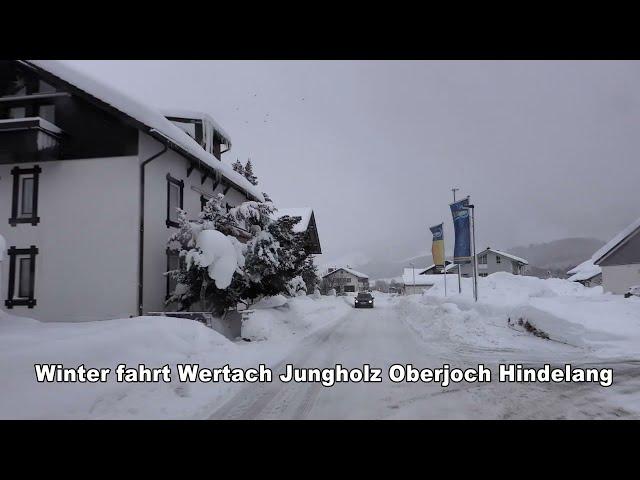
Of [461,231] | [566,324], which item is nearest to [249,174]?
[461,231]

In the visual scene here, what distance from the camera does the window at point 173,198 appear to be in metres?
15.6

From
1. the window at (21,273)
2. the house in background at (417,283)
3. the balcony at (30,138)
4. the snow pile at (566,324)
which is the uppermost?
the balcony at (30,138)

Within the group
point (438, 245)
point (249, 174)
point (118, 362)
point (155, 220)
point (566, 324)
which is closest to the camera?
point (118, 362)

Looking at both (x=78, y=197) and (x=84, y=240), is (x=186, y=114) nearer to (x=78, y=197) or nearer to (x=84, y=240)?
(x=78, y=197)

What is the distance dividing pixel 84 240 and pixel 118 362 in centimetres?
783

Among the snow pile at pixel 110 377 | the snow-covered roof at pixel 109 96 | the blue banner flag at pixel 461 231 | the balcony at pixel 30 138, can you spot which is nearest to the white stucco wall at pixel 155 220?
the snow-covered roof at pixel 109 96

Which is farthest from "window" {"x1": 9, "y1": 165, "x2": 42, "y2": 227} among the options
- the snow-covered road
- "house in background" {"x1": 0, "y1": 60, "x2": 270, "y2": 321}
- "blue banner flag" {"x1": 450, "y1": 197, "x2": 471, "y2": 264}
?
"blue banner flag" {"x1": 450, "y1": 197, "x2": 471, "y2": 264}

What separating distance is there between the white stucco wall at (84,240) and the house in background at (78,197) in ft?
0.10

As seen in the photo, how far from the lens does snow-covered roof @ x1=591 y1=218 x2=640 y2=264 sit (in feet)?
93.3

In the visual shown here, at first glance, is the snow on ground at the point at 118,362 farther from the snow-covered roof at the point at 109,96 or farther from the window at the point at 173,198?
the snow-covered roof at the point at 109,96

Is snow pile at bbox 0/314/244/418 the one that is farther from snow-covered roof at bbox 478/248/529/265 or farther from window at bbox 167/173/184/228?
snow-covered roof at bbox 478/248/529/265

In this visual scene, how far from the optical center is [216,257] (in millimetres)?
12578

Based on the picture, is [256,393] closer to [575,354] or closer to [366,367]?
[366,367]
